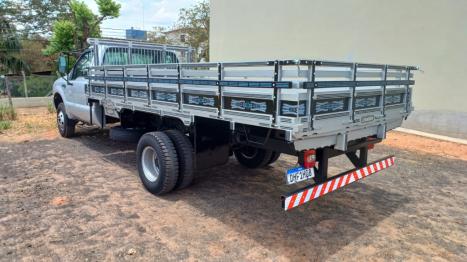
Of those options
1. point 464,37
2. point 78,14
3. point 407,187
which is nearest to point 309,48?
point 464,37

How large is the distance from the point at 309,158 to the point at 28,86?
16.5 metres

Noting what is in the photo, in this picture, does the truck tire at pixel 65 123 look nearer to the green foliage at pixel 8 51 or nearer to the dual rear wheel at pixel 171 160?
the dual rear wheel at pixel 171 160

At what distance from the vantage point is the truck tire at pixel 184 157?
4.37 metres

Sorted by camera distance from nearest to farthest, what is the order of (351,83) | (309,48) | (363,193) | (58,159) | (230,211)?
(351,83) < (230,211) < (363,193) < (58,159) < (309,48)

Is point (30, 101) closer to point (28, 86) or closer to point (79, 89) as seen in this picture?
point (28, 86)

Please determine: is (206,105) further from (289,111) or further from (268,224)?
(268,224)

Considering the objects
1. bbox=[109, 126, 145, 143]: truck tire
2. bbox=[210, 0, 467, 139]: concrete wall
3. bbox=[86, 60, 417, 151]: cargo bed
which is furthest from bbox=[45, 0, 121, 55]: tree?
bbox=[86, 60, 417, 151]: cargo bed

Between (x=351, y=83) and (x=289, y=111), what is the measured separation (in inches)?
35.3

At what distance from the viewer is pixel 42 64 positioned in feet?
81.8

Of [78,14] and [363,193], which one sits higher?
[78,14]

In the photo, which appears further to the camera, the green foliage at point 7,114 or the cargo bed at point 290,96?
the green foliage at point 7,114

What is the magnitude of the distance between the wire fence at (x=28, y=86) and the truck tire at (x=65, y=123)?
30.5 ft

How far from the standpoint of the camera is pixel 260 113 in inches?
126

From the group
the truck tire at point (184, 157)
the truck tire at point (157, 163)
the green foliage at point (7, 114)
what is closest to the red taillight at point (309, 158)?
the truck tire at point (184, 157)
